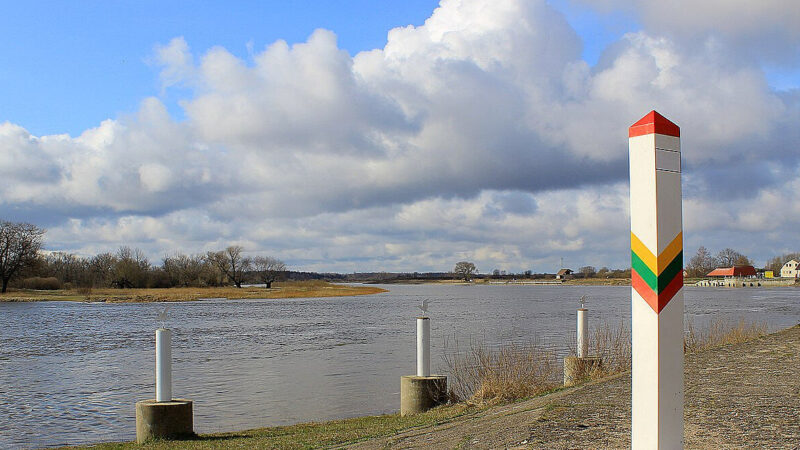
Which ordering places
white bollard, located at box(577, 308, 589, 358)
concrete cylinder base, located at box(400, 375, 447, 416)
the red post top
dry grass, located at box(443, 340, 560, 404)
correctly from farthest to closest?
white bollard, located at box(577, 308, 589, 358) < concrete cylinder base, located at box(400, 375, 447, 416) < dry grass, located at box(443, 340, 560, 404) < the red post top

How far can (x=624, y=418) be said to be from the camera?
288 inches

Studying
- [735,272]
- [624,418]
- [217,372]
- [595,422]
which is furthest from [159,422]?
[735,272]

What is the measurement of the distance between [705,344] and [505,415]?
10369 mm

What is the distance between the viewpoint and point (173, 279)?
125 m

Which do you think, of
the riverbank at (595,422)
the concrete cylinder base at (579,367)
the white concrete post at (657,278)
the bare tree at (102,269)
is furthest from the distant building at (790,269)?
the white concrete post at (657,278)

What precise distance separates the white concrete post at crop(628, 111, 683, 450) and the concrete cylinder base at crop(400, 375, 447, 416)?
320 inches

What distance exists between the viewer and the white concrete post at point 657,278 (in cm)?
342

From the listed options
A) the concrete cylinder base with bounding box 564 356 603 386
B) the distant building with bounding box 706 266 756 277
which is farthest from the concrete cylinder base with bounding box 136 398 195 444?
the distant building with bounding box 706 266 756 277

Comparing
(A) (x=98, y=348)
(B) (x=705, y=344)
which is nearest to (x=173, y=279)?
(A) (x=98, y=348)

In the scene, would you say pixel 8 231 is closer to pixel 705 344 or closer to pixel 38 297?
pixel 38 297

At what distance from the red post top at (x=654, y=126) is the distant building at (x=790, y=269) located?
194 m

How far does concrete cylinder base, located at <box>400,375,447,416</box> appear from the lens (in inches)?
452

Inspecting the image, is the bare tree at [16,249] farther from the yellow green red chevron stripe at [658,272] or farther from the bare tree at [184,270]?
the yellow green red chevron stripe at [658,272]

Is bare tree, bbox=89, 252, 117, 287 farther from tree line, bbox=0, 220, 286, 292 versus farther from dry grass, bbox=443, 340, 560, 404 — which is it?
dry grass, bbox=443, 340, 560, 404
